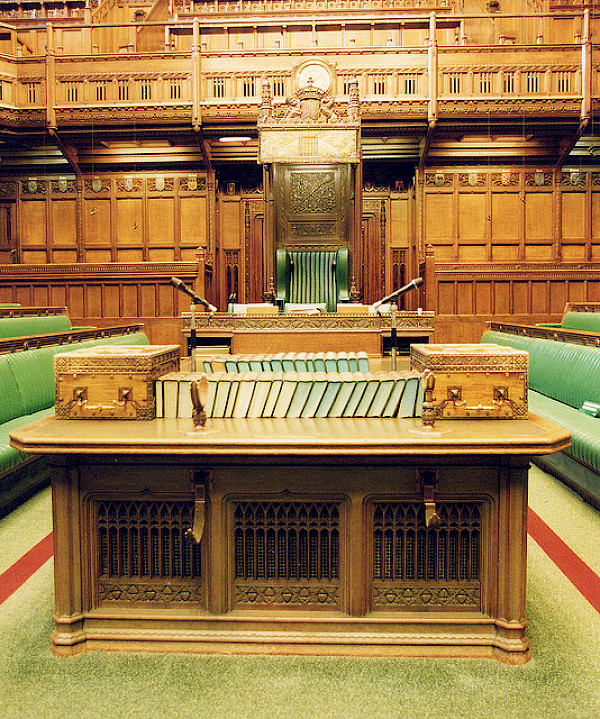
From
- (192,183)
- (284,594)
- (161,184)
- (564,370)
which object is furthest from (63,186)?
(284,594)

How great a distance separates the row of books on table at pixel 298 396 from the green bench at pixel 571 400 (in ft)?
5.06

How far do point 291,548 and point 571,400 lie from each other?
2.83 meters

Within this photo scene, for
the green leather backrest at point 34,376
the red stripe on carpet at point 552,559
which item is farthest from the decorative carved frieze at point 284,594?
the green leather backrest at point 34,376

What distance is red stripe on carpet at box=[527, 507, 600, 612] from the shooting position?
80.5 inches

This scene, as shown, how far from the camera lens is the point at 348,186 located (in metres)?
7.33

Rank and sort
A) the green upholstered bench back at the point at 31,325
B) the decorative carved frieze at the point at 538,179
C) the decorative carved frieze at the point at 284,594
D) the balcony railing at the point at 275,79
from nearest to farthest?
the decorative carved frieze at the point at 284,594, the green upholstered bench back at the point at 31,325, the balcony railing at the point at 275,79, the decorative carved frieze at the point at 538,179

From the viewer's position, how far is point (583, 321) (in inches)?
230

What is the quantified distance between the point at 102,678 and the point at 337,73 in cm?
859

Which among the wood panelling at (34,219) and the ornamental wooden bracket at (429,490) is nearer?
the ornamental wooden bracket at (429,490)

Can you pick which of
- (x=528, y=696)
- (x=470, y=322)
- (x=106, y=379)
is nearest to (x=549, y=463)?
(x=528, y=696)

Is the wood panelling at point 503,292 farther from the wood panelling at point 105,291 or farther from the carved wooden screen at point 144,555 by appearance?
the carved wooden screen at point 144,555

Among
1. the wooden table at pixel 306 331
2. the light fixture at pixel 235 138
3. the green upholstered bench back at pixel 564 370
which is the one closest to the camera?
the green upholstered bench back at pixel 564 370

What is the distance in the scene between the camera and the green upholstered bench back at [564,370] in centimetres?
350

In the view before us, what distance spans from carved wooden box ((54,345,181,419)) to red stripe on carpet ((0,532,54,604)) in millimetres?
816
